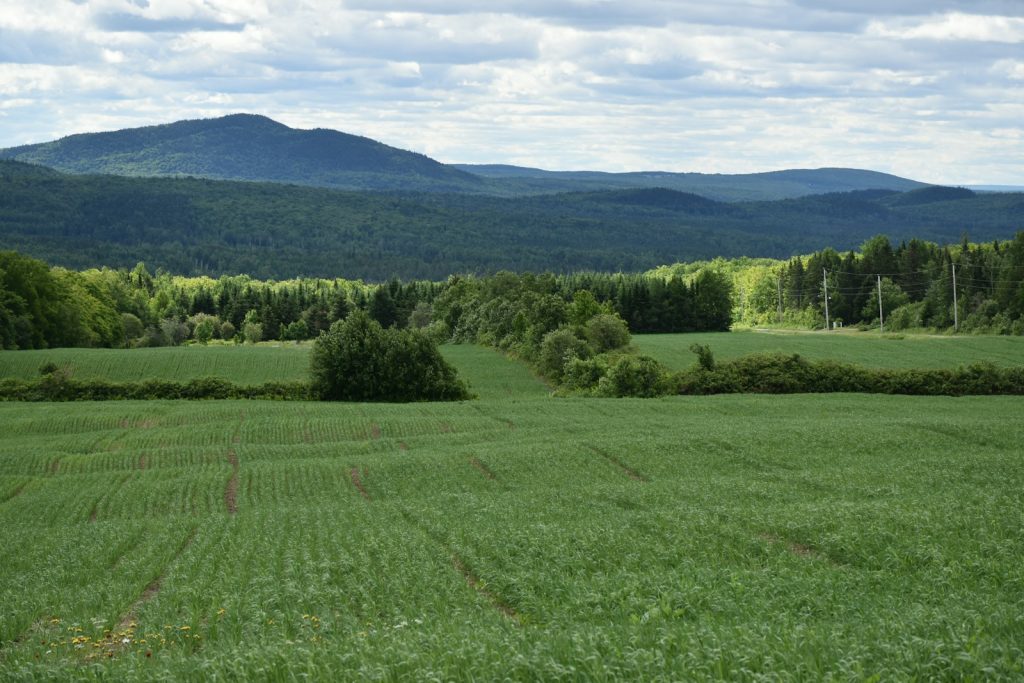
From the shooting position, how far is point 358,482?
4534 centimetres

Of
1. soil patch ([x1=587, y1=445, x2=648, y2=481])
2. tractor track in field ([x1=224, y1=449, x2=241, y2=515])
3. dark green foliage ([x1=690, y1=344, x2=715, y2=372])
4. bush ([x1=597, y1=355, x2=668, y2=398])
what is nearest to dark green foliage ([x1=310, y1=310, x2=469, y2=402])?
bush ([x1=597, y1=355, x2=668, y2=398])

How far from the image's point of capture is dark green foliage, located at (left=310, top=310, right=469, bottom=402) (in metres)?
87.3

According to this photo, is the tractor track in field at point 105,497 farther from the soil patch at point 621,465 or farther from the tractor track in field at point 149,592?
the soil patch at point 621,465

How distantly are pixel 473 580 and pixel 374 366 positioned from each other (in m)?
65.6

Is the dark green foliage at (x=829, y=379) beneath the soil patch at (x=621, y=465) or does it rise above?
beneath

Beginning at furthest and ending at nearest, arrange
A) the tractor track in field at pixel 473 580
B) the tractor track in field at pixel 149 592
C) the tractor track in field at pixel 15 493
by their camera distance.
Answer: the tractor track in field at pixel 15 493
the tractor track in field at pixel 149 592
the tractor track in field at pixel 473 580

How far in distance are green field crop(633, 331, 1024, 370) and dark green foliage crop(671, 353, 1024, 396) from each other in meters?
3.39

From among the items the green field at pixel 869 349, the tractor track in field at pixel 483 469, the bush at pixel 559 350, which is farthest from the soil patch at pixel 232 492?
the green field at pixel 869 349

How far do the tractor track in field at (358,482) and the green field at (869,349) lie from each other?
58.3 metres

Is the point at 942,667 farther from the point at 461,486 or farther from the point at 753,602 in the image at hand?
the point at 461,486

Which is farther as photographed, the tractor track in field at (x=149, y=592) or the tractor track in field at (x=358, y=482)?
the tractor track in field at (x=358, y=482)

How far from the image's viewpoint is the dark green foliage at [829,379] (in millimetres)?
83125

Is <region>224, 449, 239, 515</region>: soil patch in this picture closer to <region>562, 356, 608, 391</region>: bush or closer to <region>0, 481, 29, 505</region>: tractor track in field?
<region>0, 481, 29, 505</region>: tractor track in field

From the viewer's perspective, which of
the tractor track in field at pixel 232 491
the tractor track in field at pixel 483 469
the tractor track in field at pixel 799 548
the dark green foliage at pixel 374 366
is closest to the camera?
the tractor track in field at pixel 799 548
